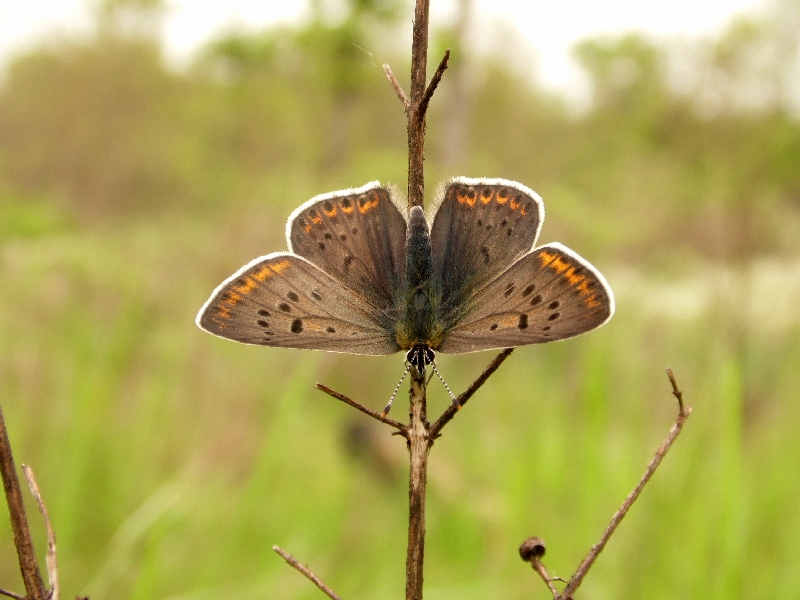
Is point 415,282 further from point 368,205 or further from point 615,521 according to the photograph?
point 615,521

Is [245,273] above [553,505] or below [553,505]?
above

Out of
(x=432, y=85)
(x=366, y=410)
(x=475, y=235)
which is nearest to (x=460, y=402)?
(x=366, y=410)

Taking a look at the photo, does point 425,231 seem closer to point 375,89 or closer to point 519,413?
point 519,413

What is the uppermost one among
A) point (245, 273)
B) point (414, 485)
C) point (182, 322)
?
point (245, 273)

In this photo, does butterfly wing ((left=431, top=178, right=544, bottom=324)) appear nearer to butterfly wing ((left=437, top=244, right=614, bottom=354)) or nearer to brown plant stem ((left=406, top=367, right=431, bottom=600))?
butterfly wing ((left=437, top=244, right=614, bottom=354))

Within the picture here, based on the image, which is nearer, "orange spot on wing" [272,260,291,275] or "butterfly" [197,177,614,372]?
"butterfly" [197,177,614,372]

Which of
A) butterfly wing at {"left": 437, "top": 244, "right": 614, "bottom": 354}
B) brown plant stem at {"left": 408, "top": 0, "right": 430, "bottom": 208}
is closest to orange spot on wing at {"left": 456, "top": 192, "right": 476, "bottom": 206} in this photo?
butterfly wing at {"left": 437, "top": 244, "right": 614, "bottom": 354}

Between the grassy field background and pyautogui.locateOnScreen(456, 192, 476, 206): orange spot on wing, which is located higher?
pyautogui.locateOnScreen(456, 192, 476, 206): orange spot on wing

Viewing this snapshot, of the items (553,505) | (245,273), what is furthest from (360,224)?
(553,505)

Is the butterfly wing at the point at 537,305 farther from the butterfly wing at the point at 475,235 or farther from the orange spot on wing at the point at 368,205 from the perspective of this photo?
Answer: the orange spot on wing at the point at 368,205
